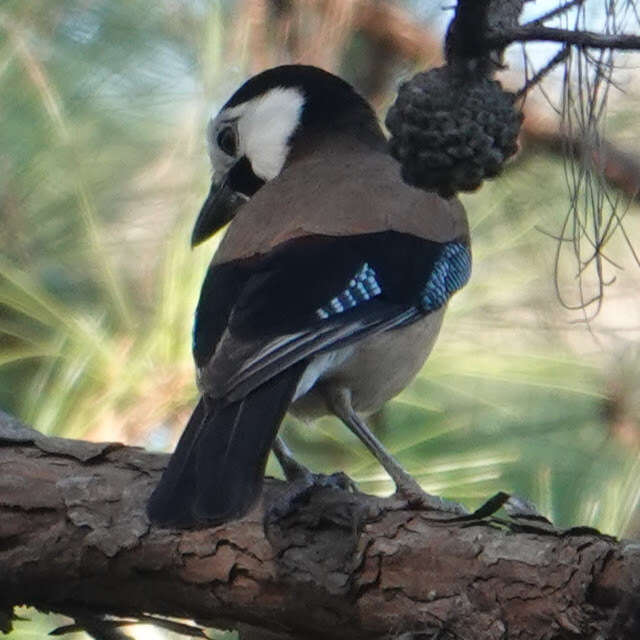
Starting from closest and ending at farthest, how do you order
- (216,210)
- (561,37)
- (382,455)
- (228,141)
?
(561,37)
(382,455)
(216,210)
(228,141)

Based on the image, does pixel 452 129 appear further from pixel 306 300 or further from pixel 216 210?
pixel 216 210

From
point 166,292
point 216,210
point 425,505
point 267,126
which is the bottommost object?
point 425,505

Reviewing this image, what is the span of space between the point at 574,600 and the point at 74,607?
70cm

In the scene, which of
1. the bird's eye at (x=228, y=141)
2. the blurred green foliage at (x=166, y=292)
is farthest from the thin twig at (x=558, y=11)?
the bird's eye at (x=228, y=141)

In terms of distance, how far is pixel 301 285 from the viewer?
7.72 ft

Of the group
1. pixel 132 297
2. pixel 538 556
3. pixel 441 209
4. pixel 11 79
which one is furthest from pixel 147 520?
pixel 11 79

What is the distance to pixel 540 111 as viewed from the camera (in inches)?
115

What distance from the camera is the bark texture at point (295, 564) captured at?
6.02 feet

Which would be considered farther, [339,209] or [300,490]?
[339,209]

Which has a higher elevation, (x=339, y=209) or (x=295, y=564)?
(x=339, y=209)

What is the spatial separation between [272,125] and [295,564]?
4.37 feet

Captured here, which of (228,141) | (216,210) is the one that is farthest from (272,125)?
(216,210)

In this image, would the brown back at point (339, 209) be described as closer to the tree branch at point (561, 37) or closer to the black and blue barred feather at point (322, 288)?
the black and blue barred feather at point (322, 288)

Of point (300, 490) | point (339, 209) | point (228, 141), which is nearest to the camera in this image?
point (300, 490)
